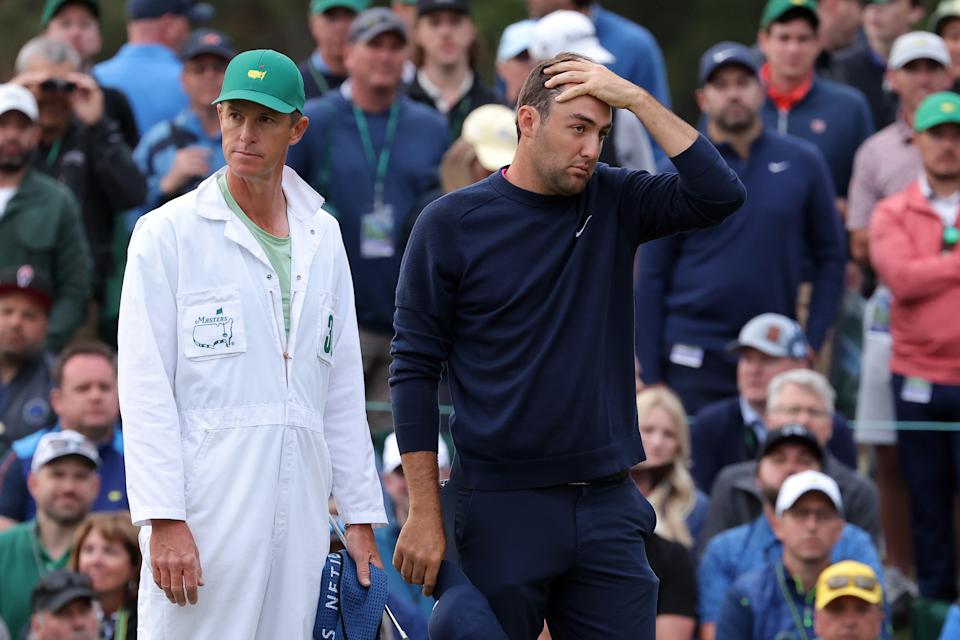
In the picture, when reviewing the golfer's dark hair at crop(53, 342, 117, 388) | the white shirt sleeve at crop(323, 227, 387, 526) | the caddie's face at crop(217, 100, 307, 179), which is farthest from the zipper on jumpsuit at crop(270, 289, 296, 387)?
the golfer's dark hair at crop(53, 342, 117, 388)

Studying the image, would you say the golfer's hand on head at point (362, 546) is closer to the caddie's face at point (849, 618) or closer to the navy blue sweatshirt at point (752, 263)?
the caddie's face at point (849, 618)

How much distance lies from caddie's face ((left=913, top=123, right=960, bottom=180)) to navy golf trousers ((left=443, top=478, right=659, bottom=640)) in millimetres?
5016

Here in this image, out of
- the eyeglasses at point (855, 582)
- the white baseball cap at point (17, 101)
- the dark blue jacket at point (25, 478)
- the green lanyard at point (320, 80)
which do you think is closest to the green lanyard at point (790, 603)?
the eyeglasses at point (855, 582)

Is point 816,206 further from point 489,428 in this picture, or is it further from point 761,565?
point 489,428

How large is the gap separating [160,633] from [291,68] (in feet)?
5.44

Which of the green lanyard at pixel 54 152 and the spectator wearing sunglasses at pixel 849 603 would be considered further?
the green lanyard at pixel 54 152

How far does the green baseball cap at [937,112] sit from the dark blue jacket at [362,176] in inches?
99.8

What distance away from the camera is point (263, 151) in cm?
561

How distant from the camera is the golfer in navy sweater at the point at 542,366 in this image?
547 cm

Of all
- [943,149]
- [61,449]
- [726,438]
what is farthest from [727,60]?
[61,449]

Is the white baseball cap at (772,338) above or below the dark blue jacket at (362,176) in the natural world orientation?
below

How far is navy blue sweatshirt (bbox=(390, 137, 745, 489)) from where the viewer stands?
18.0 feet

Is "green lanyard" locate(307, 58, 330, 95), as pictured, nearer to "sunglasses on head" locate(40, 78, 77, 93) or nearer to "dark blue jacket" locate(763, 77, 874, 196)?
"sunglasses on head" locate(40, 78, 77, 93)

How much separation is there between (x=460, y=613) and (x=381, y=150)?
5273 millimetres
